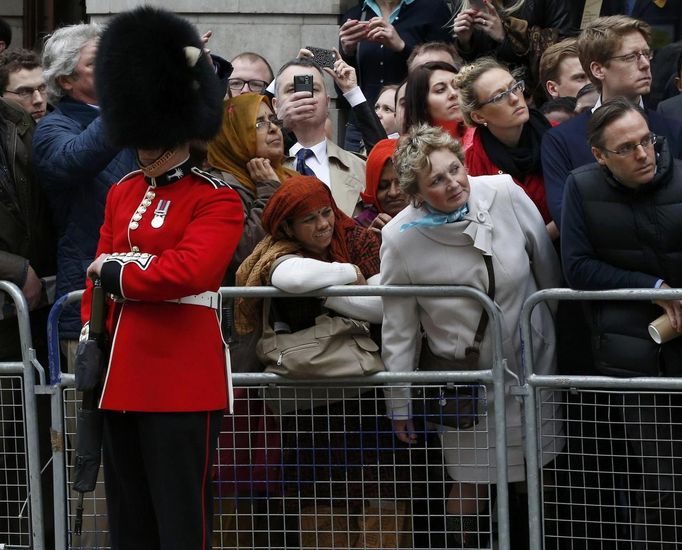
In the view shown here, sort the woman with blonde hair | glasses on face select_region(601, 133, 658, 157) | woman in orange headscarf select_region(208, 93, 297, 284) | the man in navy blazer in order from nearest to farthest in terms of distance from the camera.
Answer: glasses on face select_region(601, 133, 658, 157), the man in navy blazer, woman in orange headscarf select_region(208, 93, 297, 284), the woman with blonde hair

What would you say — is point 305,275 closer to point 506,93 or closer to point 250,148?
point 250,148

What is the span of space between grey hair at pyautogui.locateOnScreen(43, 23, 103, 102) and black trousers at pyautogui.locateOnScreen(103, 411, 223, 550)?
6.44ft

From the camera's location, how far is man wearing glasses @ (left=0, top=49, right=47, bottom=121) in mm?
7324

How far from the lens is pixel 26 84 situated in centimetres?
733

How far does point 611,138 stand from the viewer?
5.65m

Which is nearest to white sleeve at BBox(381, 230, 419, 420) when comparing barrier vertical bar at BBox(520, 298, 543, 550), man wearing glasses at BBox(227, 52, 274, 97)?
barrier vertical bar at BBox(520, 298, 543, 550)

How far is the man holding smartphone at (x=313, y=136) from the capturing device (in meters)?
6.90

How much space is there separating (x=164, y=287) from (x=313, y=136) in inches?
85.5

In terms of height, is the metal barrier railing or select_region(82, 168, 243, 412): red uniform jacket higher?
select_region(82, 168, 243, 412): red uniform jacket

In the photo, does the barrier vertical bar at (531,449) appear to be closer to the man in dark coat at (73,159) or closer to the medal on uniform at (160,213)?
the medal on uniform at (160,213)

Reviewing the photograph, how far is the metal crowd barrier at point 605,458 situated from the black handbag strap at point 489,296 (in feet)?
0.63

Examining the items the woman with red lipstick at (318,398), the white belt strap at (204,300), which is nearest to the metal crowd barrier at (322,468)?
the woman with red lipstick at (318,398)

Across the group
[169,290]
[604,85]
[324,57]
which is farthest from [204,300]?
[324,57]

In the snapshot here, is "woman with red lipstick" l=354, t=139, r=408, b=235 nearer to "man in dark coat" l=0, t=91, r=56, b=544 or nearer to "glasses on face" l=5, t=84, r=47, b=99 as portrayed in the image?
"man in dark coat" l=0, t=91, r=56, b=544
